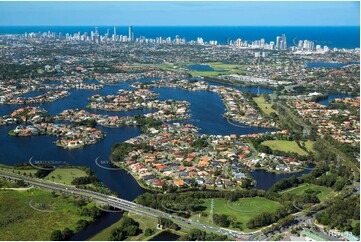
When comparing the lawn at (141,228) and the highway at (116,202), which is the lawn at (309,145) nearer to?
the highway at (116,202)

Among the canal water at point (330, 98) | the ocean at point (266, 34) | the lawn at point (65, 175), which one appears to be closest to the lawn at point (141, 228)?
the lawn at point (65, 175)

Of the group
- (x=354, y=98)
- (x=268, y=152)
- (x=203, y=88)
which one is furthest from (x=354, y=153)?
(x=203, y=88)

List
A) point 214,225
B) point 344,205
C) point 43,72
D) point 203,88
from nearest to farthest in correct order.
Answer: point 214,225 < point 344,205 < point 203,88 < point 43,72

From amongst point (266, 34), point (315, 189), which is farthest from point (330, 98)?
point (266, 34)

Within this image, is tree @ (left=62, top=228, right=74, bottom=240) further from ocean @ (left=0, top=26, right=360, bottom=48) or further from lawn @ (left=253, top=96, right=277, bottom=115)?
ocean @ (left=0, top=26, right=360, bottom=48)

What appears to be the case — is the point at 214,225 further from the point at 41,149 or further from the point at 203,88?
the point at 203,88

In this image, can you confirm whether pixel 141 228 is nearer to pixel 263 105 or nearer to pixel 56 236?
pixel 56 236
